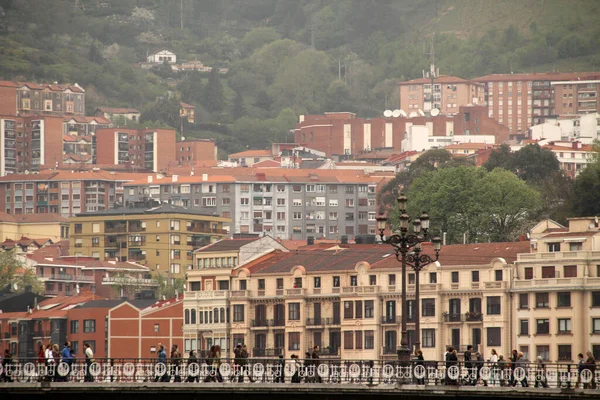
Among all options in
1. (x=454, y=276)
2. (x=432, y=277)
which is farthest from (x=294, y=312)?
(x=454, y=276)

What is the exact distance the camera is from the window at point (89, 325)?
141 metres

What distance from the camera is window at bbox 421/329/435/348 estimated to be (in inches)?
4382

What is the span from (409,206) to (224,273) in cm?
3065

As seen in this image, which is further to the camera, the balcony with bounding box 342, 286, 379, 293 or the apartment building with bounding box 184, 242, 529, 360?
the balcony with bounding box 342, 286, 379, 293

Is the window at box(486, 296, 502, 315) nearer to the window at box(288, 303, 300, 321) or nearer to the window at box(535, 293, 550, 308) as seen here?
the window at box(535, 293, 550, 308)

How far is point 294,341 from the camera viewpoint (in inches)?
4683

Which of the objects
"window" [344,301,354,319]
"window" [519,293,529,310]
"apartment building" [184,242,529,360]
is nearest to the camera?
"window" [519,293,529,310]

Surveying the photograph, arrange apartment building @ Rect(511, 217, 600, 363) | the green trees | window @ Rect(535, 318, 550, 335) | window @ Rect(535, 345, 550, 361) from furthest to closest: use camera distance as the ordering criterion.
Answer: the green trees, window @ Rect(535, 318, 550, 335), window @ Rect(535, 345, 550, 361), apartment building @ Rect(511, 217, 600, 363)

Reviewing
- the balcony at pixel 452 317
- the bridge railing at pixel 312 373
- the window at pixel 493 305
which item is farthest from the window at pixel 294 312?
the bridge railing at pixel 312 373

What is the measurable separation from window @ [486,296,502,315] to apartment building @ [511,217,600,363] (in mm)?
1068

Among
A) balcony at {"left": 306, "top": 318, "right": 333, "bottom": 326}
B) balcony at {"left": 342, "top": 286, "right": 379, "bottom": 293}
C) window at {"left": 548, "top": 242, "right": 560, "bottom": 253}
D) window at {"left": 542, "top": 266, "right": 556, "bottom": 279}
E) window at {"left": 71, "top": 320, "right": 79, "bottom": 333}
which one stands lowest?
window at {"left": 71, "top": 320, "right": 79, "bottom": 333}

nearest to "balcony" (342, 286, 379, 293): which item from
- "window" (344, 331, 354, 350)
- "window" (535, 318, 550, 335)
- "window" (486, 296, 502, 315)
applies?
"window" (344, 331, 354, 350)

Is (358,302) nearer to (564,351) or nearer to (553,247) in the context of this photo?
(553,247)

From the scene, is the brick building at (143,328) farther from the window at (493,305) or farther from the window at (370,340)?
the window at (493,305)
